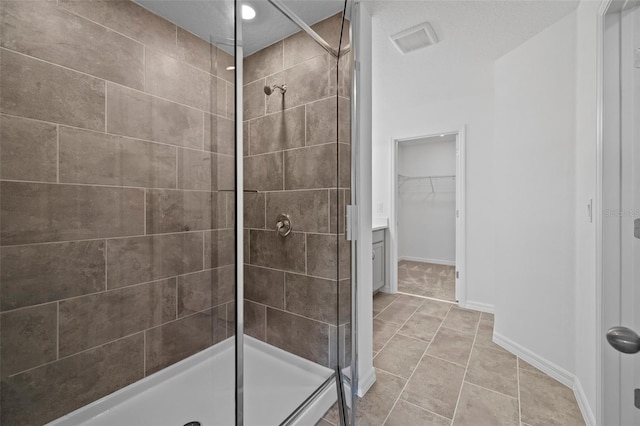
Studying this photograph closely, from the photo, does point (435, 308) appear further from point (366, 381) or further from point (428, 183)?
point (428, 183)

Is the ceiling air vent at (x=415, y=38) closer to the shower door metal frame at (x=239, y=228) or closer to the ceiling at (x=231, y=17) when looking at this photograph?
the ceiling at (x=231, y=17)

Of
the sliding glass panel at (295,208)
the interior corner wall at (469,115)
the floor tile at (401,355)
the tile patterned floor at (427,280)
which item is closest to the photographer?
the sliding glass panel at (295,208)

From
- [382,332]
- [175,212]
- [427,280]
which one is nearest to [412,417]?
[382,332]

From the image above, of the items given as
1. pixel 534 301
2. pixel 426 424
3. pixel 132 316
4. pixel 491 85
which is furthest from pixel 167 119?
pixel 491 85

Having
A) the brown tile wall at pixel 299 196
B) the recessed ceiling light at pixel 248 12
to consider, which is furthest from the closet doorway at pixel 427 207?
the recessed ceiling light at pixel 248 12

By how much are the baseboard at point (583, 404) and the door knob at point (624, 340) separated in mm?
1336

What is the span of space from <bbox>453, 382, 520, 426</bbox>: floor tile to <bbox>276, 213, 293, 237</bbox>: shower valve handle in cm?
135

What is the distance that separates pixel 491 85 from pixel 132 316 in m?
3.41

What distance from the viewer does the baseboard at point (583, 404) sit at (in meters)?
1.27

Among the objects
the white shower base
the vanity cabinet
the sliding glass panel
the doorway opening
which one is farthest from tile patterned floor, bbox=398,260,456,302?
the doorway opening

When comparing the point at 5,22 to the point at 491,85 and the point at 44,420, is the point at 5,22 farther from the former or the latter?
the point at 491,85

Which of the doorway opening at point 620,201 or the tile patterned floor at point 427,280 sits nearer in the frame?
the doorway opening at point 620,201

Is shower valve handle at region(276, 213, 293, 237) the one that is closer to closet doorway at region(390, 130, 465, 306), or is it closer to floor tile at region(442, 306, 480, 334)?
floor tile at region(442, 306, 480, 334)

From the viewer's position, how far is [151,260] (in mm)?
1263
